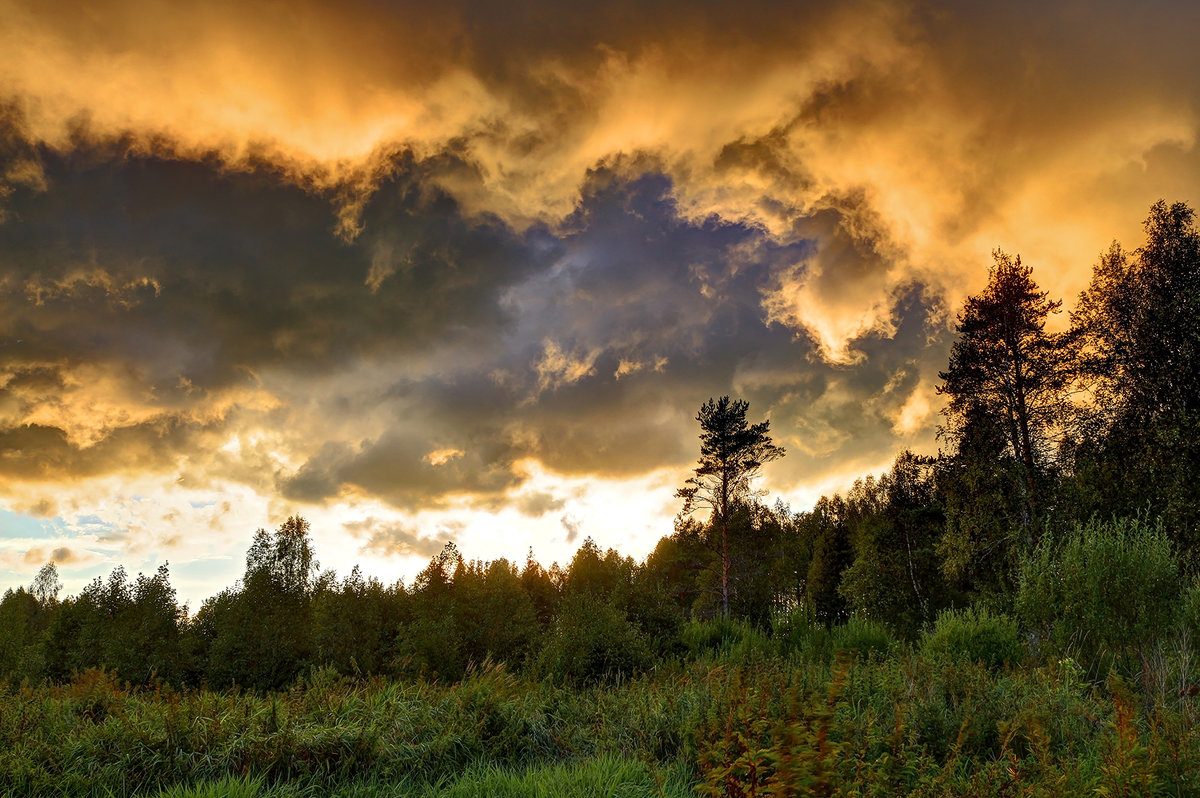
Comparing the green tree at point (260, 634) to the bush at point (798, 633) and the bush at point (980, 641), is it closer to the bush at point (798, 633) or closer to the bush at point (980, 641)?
the bush at point (798, 633)

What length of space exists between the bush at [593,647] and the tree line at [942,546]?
0.14ft

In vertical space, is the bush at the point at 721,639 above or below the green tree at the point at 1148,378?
below

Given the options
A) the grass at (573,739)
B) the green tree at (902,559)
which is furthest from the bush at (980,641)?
the green tree at (902,559)

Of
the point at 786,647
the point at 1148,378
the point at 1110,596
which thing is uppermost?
the point at 1148,378

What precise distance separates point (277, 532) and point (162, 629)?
10855mm

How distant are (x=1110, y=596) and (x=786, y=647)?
321 inches

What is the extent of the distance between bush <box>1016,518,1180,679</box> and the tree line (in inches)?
3.0

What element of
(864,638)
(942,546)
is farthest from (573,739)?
(942,546)

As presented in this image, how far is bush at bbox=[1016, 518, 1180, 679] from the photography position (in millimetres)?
11914

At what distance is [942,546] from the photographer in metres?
21.2

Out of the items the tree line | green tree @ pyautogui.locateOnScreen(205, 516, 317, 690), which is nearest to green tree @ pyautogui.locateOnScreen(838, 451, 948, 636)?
the tree line

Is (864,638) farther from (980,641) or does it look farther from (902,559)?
(902,559)

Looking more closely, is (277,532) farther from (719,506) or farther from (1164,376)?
(1164,376)

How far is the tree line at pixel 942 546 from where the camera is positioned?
1584cm
